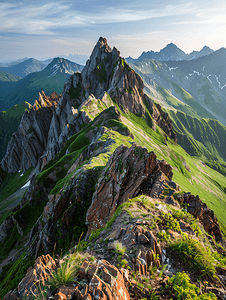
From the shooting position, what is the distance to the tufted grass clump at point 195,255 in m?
7.62

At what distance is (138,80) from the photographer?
477ft

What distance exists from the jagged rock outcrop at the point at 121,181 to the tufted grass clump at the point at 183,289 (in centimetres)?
1087

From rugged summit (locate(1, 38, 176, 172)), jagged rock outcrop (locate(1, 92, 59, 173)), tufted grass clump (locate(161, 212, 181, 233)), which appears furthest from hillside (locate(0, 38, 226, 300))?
jagged rock outcrop (locate(1, 92, 59, 173))

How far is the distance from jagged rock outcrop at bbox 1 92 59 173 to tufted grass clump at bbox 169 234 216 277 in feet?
524

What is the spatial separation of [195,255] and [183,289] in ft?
8.57

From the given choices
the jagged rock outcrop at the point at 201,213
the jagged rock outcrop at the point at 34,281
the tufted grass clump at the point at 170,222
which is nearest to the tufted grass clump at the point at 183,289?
the tufted grass clump at the point at 170,222

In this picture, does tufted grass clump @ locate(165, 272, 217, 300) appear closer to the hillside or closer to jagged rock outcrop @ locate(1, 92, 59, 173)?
the hillside

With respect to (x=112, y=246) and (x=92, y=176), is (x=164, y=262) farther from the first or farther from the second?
(x=92, y=176)

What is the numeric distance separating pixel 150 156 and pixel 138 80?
468ft

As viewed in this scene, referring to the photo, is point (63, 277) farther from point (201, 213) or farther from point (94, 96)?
point (94, 96)

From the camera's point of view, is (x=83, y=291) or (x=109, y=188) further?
(x=109, y=188)

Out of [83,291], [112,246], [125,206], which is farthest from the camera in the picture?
[125,206]

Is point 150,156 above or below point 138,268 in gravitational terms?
above

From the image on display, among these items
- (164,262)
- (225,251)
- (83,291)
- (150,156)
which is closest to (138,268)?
(164,262)
